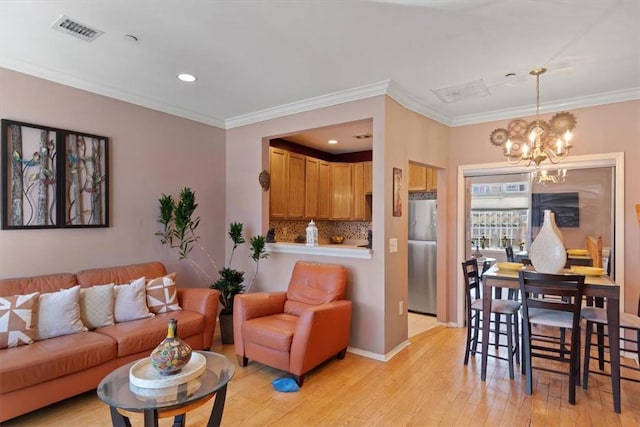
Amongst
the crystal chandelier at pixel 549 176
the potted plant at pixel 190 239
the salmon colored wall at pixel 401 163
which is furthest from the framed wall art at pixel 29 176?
the crystal chandelier at pixel 549 176

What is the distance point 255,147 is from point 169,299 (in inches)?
82.5

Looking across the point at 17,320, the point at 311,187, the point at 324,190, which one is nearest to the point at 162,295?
the point at 17,320

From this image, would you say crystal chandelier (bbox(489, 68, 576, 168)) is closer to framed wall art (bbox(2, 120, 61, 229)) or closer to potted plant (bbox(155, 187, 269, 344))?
potted plant (bbox(155, 187, 269, 344))

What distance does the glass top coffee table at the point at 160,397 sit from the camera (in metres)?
1.73

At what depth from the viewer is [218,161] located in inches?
185

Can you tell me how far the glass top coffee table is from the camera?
173 cm

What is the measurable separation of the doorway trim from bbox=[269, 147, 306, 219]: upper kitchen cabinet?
2.34 metres

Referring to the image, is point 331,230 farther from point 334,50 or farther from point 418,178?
point 334,50

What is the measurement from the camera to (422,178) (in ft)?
17.2

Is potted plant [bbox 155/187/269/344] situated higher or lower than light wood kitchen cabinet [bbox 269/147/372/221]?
lower

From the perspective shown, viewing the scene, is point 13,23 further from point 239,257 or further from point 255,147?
point 239,257

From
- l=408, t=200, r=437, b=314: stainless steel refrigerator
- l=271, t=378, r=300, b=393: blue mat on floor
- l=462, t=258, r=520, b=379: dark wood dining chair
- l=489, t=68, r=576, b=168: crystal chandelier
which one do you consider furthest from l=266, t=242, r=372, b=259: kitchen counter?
l=489, t=68, r=576, b=168: crystal chandelier

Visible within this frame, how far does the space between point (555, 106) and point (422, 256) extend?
2433 mm

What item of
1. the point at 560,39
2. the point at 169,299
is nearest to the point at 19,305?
the point at 169,299
